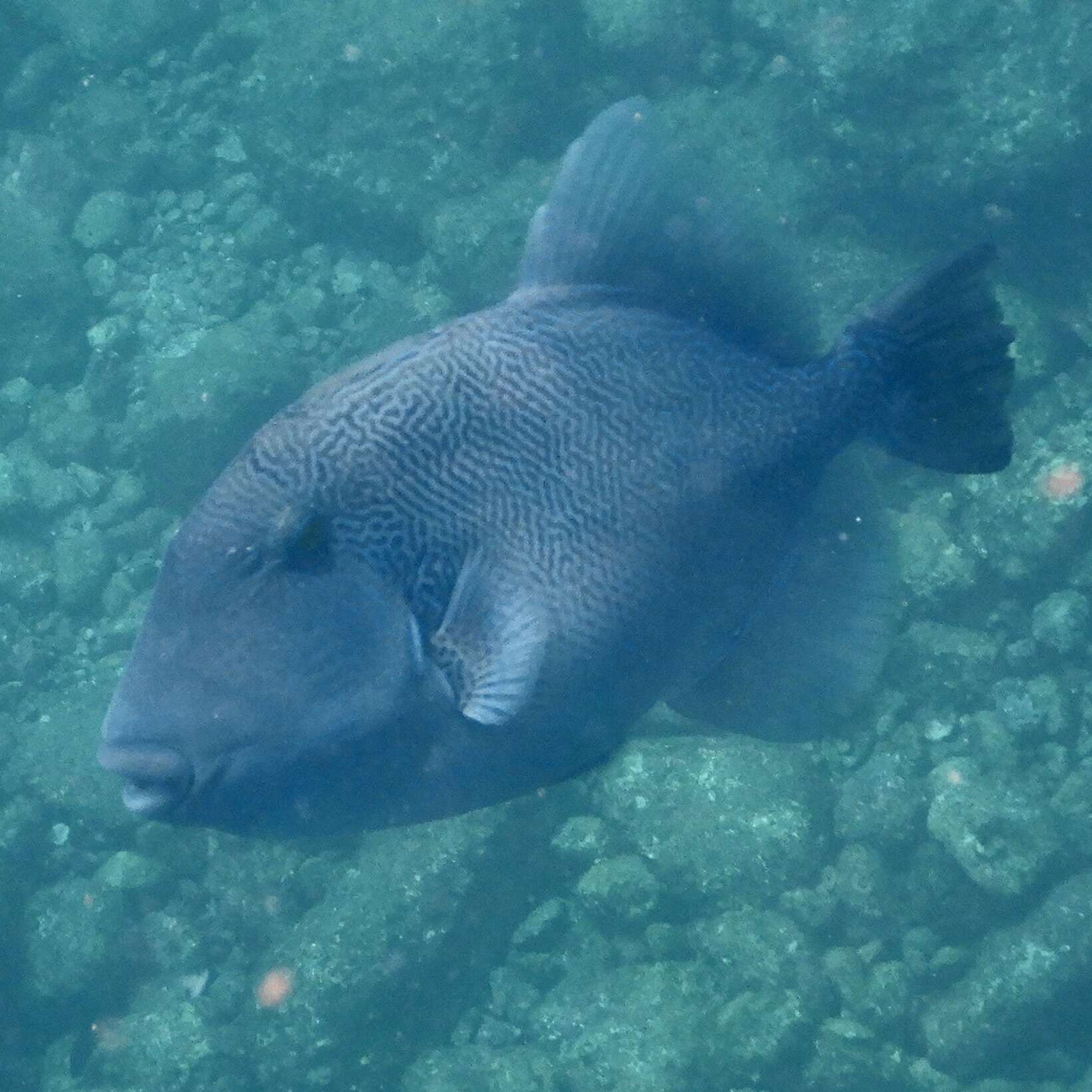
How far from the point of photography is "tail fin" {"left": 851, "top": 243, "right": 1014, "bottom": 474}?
5.97ft

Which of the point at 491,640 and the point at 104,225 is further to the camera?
the point at 104,225

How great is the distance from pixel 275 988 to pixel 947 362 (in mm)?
5228

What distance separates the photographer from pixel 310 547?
1400 mm

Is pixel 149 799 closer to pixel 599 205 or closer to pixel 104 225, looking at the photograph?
pixel 599 205

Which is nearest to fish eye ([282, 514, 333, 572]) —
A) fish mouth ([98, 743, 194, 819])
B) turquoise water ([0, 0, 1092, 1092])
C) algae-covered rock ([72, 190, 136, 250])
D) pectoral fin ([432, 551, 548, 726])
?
pectoral fin ([432, 551, 548, 726])

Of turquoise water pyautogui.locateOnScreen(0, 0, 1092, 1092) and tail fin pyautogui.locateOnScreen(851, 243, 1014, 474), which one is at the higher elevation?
tail fin pyautogui.locateOnScreen(851, 243, 1014, 474)

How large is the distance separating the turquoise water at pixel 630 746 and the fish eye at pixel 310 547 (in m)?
2.99

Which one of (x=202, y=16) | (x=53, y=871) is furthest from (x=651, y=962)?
(x=202, y=16)

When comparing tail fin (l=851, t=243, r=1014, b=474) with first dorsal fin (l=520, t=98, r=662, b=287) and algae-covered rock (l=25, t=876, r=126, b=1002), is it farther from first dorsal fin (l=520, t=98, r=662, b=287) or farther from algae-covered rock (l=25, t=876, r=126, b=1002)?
algae-covered rock (l=25, t=876, r=126, b=1002)

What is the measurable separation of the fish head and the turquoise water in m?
3.02

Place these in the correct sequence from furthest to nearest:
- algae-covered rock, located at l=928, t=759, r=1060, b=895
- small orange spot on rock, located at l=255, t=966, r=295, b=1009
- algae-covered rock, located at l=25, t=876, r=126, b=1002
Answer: algae-covered rock, located at l=25, t=876, r=126, b=1002
small orange spot on rock, located at l=255, t=966, r=295, b=1009
algae-covered rock, located at l=928, t=759, r=1060, b=895

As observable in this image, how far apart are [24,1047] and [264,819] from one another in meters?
6.06

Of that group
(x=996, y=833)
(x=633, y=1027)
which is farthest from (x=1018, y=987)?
(x=633, y=1027)

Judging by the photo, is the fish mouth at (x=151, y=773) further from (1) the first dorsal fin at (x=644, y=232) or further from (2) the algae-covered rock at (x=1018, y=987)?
(2) the algae-covered rock at (x=1018, y=987)
